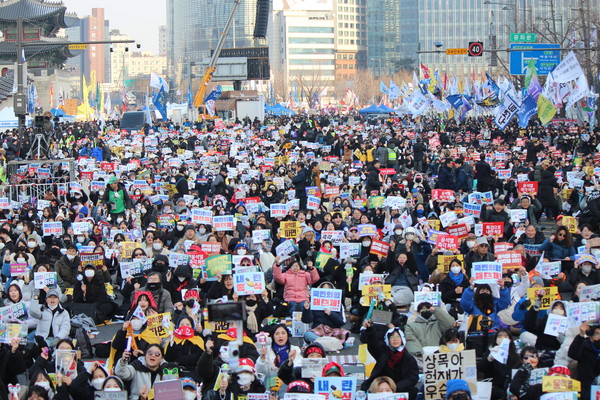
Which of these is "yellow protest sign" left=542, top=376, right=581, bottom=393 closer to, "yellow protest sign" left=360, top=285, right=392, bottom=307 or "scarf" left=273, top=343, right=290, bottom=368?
"scarf" left=273, top=343, right=290, bottom=368

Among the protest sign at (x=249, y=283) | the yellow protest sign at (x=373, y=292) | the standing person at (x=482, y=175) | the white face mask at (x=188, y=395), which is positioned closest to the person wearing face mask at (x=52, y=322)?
the protest sign at (x=249, y=283)

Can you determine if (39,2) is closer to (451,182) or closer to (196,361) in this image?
(451,182)

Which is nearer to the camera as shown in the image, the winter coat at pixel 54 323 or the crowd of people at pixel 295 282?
the crowd of people at pixel 295 282

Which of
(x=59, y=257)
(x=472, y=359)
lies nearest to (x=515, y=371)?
(x=472, y=359)

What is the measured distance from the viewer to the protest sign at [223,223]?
55.2 feet

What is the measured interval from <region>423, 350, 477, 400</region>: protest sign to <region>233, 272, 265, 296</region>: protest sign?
3.65 meters

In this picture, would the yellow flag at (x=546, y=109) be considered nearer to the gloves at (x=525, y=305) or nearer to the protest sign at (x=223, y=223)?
the protest sign at (x=223, y=223)

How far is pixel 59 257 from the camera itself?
16.1 metres

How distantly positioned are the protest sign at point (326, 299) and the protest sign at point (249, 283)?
25.3 inches

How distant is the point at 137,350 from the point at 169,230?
870 centimetres

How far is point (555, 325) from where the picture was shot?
10.6m

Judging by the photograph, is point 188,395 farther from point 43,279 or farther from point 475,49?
point 475,49

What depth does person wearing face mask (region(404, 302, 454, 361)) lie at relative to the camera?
453 inches

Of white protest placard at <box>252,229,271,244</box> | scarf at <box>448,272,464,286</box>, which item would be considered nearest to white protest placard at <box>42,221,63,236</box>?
white protest placard at <box>252,229,271,244</box>
